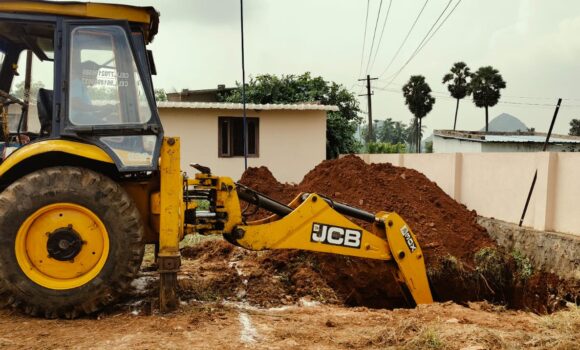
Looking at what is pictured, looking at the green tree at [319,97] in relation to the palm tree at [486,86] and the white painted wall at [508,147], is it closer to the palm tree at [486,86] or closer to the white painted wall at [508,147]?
the white painted wall at [508,147]

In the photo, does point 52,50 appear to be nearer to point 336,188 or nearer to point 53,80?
point 53,80

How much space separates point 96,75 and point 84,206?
1140mm

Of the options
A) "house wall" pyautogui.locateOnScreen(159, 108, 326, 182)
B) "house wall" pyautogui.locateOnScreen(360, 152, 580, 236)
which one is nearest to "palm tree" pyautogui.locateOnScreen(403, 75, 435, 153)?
"house wall" pyautogui.locateOnScreen(159, 108, 326, 182)

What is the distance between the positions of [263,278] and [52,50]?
3.41 m

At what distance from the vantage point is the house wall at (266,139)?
16094mm

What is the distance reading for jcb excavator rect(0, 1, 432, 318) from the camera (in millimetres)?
4543

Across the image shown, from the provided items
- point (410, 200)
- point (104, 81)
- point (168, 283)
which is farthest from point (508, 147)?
point (104, 81)

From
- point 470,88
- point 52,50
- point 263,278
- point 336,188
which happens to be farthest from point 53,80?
point 470,88

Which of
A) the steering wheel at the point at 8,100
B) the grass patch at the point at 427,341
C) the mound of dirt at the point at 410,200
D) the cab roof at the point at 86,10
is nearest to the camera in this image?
the grass patch at the point at 427,341

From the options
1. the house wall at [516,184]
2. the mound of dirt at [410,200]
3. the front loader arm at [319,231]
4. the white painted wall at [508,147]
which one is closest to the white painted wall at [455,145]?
the white painted wall at [508,147]

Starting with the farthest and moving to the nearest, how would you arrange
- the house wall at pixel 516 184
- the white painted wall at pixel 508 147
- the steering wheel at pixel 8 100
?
the white painted wall at pixel 508 147, the house wall at pixel 516 184, the steering wheel at pixel 8 100

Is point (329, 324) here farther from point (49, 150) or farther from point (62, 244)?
point (49, 150)

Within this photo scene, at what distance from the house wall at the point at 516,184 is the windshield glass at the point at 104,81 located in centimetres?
539

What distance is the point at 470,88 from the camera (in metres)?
47.9
